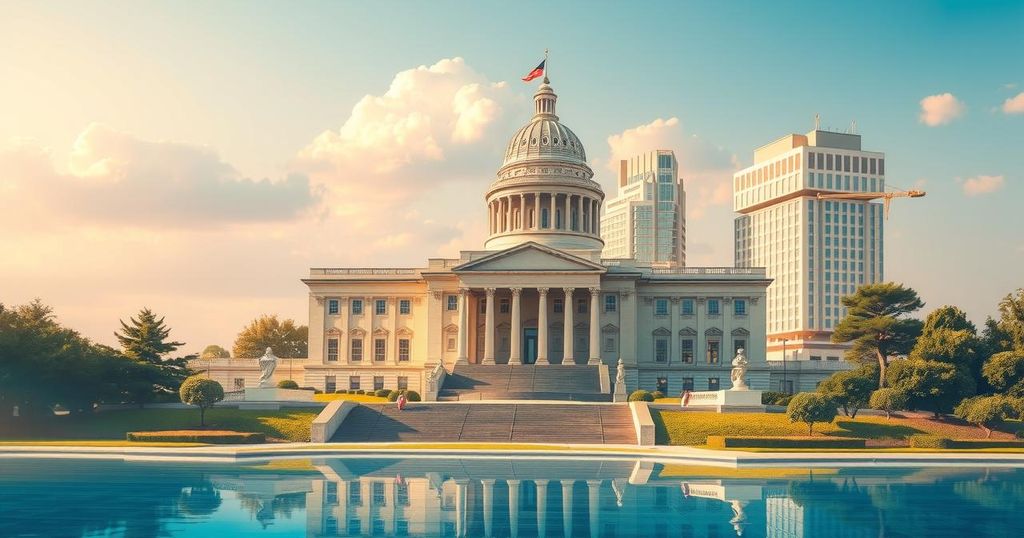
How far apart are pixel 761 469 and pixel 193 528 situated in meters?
24.9

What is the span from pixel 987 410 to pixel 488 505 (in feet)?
130

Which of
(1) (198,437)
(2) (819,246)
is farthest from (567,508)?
(2) (819,246)

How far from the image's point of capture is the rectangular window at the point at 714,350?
8956 cm

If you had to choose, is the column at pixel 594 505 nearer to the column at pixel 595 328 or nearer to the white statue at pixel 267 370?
the white statue at pixel 267 370

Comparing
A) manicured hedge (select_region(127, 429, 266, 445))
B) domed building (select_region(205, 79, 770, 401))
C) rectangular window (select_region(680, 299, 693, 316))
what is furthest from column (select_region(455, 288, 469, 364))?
manicured hedge (select_region(127, 429, 266, 445))

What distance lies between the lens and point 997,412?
55.4 m

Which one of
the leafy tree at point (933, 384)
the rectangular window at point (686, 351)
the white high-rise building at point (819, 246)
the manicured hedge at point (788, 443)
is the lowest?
the manicured hedge at point (788, 443)

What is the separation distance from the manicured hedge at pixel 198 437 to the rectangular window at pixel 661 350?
1800 inches

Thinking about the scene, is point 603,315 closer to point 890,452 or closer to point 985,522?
point 890,452

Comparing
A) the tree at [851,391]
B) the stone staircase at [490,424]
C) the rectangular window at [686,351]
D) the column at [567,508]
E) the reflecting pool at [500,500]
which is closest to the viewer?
the column at [567,508]

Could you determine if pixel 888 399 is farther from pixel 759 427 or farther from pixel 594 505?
pixel 594 505

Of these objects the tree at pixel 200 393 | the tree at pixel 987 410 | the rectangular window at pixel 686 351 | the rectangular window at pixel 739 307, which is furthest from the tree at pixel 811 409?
the rectangular window at pixel 739 307

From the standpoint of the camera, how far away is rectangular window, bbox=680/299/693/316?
296 feet

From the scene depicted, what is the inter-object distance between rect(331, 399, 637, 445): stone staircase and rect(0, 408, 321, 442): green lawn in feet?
10.3
